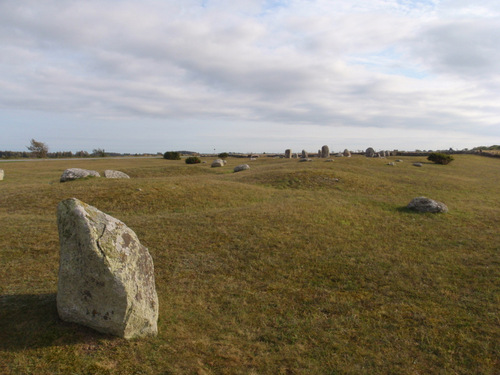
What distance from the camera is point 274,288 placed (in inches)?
396

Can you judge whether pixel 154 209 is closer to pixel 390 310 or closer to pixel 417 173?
pixel 390 310

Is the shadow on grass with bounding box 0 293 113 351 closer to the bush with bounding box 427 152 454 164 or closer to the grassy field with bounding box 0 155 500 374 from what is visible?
the grassy field with bounding box 0 155 500 374

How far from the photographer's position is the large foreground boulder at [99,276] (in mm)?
6520

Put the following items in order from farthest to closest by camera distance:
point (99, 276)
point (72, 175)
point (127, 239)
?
1. point (72, 175)
2. point (127, 239)
3. point (99, 276)

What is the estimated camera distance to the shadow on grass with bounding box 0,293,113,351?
21.1 feet

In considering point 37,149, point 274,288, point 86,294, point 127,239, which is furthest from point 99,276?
point 37,149

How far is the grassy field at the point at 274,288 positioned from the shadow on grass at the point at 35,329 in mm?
33

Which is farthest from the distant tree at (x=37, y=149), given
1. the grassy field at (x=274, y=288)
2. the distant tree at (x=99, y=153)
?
the grassy field at (x=274, y=288)

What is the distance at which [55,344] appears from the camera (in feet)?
21.0

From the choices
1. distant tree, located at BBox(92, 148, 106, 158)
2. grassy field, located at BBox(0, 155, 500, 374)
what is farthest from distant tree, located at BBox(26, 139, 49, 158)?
grassy field, located at BBox(0, 155, 500, 374)

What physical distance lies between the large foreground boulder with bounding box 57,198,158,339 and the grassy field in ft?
1.39

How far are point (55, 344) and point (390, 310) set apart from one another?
28.2 feet

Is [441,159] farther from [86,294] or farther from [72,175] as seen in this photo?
[86,294]

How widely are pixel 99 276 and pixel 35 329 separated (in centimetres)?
203
